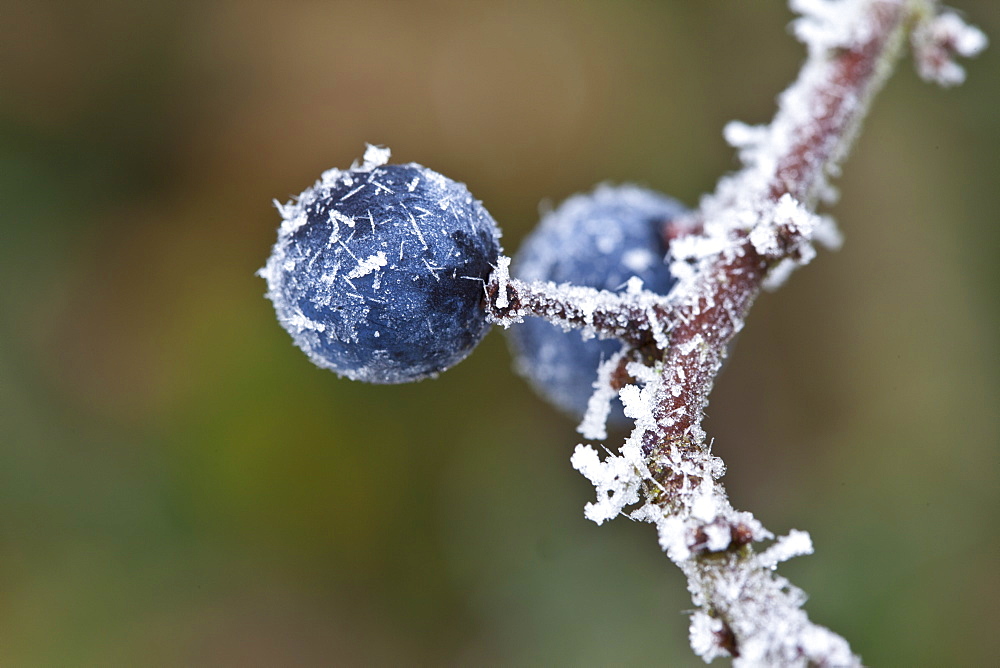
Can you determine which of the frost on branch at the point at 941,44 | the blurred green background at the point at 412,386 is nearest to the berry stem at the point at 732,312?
the frost on branch at the point at 941,44

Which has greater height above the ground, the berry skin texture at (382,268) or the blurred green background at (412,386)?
the blurred green background at (412,386)

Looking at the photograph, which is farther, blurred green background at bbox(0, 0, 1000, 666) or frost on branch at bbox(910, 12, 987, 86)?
blurred green background at bbox(0, 0, 1000, 666)

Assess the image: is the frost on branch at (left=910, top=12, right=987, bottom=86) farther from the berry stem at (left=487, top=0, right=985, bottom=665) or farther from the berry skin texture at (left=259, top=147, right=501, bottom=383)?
the berry skin texture at (left=259, top=147, right=501, bottom=383)

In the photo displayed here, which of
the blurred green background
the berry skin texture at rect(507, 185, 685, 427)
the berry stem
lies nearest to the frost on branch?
the berry stem

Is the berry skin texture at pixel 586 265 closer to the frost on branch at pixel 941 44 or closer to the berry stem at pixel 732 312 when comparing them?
the berry stem at pixel 732 312

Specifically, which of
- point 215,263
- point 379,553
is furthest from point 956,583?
point 215,263

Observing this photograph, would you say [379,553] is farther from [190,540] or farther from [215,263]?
[215,263]

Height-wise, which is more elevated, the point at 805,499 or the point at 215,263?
the point at 215,263
